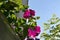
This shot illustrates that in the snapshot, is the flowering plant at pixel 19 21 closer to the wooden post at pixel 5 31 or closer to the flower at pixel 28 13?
the flower at pixel 28 13

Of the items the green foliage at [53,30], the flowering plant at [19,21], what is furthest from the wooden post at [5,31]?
the green foliage at [53,30]

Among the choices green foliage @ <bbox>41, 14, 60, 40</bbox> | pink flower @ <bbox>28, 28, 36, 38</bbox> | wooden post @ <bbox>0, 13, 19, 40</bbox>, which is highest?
wooden post @ <bbox>0, 13, 19, 40</bbox>

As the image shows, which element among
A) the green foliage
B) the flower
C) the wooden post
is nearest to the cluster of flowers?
the flower

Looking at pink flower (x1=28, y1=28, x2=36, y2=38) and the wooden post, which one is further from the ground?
the wooden post

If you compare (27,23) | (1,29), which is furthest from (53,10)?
(1,29)

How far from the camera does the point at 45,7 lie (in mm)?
3660

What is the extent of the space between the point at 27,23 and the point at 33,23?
55 mm

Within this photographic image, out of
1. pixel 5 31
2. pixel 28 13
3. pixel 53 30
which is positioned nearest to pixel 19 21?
pixel 28 13

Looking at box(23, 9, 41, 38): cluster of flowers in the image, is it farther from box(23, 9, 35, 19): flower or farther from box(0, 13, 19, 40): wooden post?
box(0, 13, 19, 40): wooden post

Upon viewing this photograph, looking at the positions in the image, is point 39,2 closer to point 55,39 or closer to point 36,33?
point 55,39

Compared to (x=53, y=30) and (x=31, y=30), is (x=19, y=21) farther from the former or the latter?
(x=53, y=30)

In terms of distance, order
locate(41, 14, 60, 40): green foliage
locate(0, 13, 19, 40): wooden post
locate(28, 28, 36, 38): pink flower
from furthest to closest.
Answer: locate(41, 14, 60, 40): green foliage
locate(28, 28, 36, 38): pink flower
locate(0, 13, 19, 40): wooden post

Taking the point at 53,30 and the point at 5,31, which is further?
the point at 53,30

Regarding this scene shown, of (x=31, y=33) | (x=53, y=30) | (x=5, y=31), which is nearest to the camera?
(x=5, y=31)
